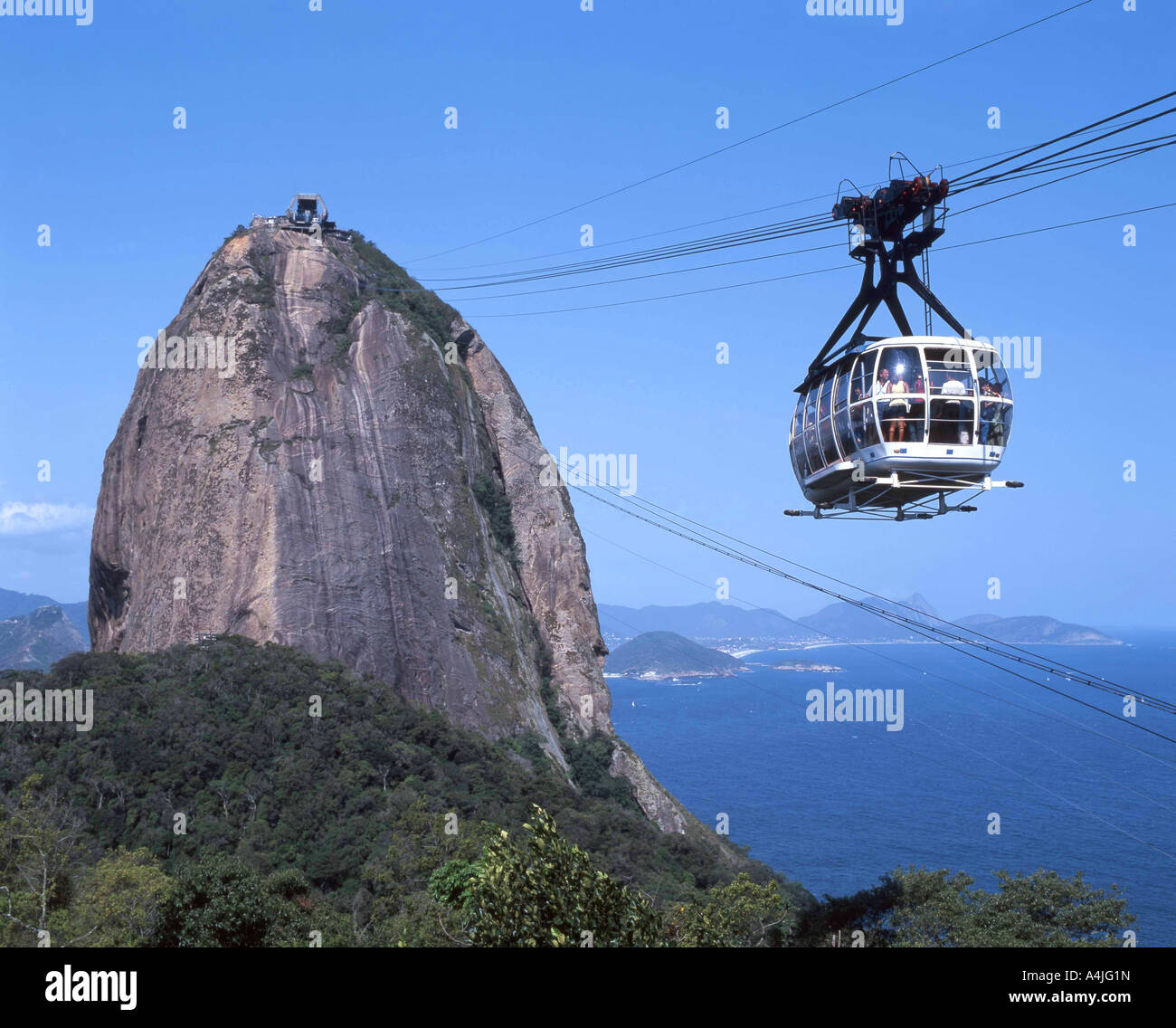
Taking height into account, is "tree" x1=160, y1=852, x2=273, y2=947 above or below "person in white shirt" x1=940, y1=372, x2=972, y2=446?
below

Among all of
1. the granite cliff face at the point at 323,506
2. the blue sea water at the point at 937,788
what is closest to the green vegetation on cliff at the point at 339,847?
the granite cliff face at the point at 323,506

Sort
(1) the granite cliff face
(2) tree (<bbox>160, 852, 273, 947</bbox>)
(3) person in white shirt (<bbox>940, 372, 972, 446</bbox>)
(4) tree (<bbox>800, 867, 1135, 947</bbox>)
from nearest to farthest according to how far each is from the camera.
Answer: (3) person in white shirt (<bbox>940, 372, 972, 446</bbox>), (2) tree (<bbox>160, 852, 273, 947</bbox>), (4) tree (<bbox>800, 867, 1135, 947</bbox>), (1) the granite cliff face

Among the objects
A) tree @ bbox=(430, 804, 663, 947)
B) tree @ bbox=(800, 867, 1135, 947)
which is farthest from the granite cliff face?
tree @ bbox=(430, 804, 663, 947)

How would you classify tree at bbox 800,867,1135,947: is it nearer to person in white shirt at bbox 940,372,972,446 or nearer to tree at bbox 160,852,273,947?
tree at bbox 160,852,273,947

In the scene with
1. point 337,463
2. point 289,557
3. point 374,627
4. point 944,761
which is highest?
point 337,463

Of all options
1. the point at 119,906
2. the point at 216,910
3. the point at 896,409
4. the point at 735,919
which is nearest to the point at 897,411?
the point at 896,409
